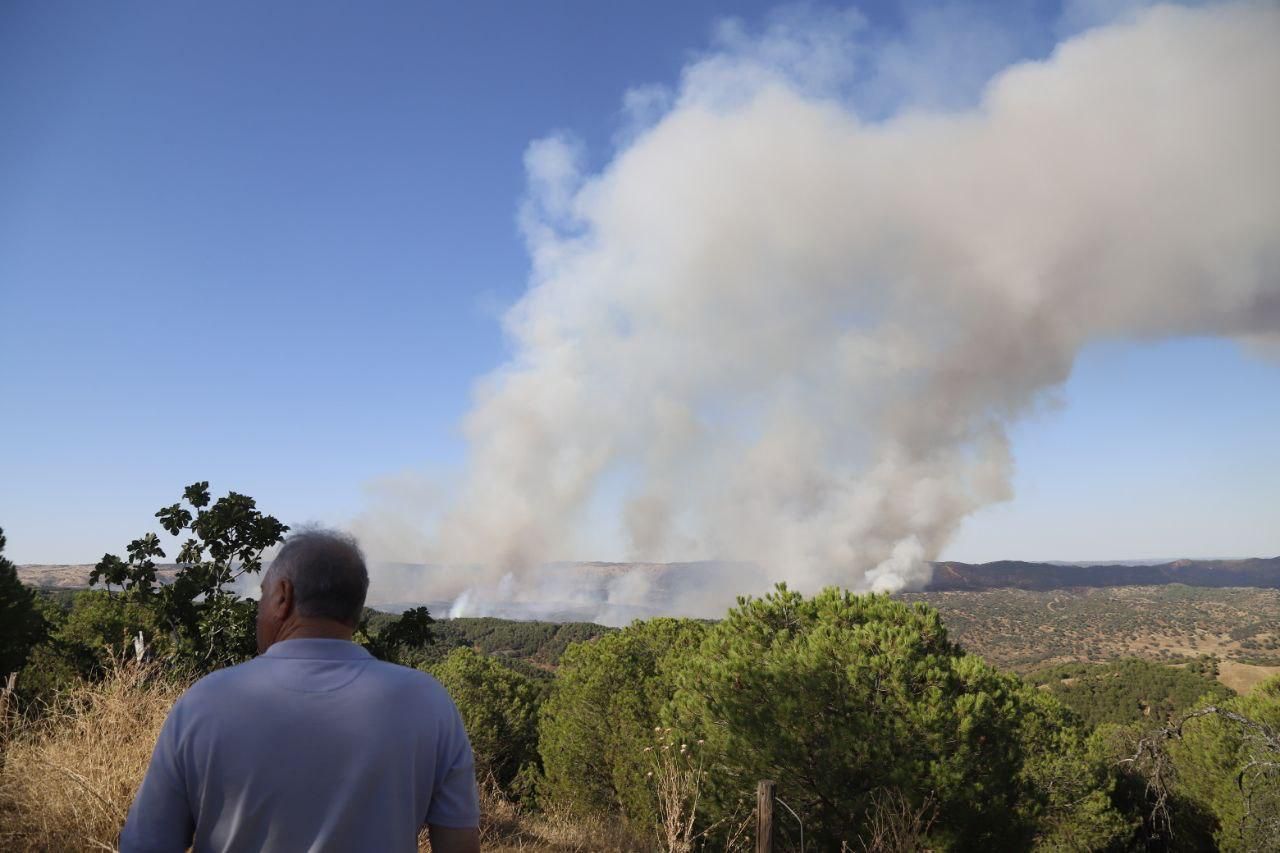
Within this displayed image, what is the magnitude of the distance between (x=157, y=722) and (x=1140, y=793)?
36.5 m

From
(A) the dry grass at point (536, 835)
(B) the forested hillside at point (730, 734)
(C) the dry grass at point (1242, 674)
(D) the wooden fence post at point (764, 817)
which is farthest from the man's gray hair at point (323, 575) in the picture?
(C) the dry grass at point (1242, 674)

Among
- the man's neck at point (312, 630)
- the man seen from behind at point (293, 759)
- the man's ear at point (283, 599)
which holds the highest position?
the man's ear at point (283, 599)

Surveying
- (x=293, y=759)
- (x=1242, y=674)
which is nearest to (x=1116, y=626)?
(x=1242, y=674)

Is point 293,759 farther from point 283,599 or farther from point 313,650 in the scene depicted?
point 283,599

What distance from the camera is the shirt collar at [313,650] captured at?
1.79 metres

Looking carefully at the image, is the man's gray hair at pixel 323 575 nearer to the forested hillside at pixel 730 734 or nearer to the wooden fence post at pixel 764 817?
the forested hillside at pixel 730 734

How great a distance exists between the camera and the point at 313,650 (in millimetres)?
1811

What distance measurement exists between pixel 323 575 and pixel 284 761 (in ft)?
1.75

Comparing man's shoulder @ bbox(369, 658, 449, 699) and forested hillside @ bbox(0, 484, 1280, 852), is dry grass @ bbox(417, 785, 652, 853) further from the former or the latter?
man's shoulder @ bbox(369, 658, 449, 699)

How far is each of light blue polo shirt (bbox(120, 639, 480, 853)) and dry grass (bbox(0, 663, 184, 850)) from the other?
335cm

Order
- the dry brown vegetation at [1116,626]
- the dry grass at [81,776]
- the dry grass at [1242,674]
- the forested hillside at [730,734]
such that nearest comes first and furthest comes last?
the dry grass at [81,776] → the forested hillside at [730,734] → the dry grass at [1242,674] → the dry brown vegetation at [1116,626]

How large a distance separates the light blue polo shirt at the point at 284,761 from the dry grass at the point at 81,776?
3354 millimetres

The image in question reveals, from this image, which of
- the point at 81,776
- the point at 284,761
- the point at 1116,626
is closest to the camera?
the point at 284,761

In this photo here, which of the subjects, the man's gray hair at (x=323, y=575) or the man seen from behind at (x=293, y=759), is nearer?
the man seen from behind at (x=293, y=759)
